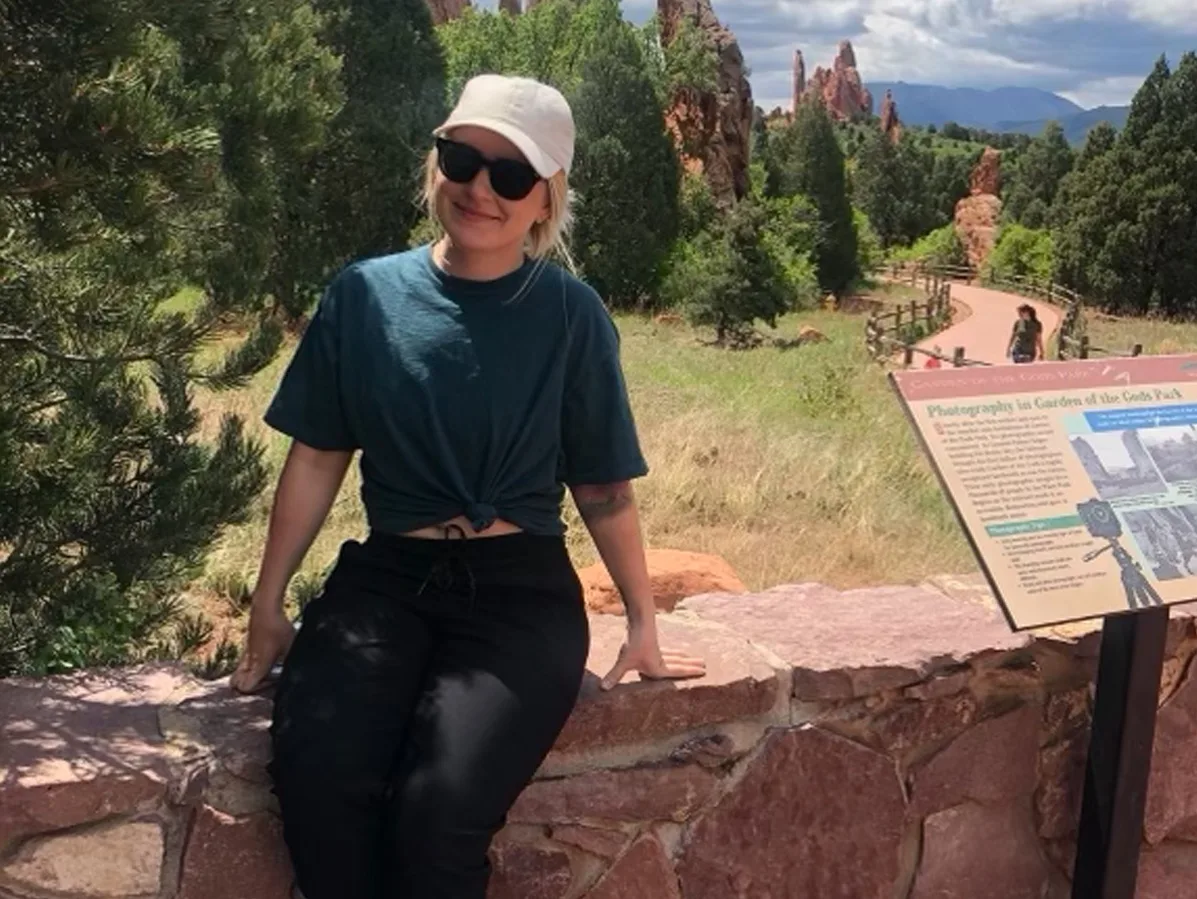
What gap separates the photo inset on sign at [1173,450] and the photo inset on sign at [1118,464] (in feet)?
0.06

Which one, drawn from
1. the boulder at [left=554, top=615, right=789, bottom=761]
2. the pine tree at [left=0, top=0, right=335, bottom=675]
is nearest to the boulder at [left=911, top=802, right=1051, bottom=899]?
the boulder at [left=554, top=615, right=789, bottom=761]

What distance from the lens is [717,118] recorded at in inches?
1388

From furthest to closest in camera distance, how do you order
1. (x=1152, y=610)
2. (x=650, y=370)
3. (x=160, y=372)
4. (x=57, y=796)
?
(x=650, y=370)
(x=160, y=372)
(x=1152, y=610)
(x=57, y=796)

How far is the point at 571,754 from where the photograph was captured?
2092mm

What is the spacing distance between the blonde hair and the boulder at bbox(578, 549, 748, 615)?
9.45 feet

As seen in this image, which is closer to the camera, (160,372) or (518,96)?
(518,96)

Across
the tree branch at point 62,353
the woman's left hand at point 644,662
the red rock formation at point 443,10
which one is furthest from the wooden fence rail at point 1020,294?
the red rock formation at point 443,10

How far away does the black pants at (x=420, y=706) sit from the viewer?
1.79m

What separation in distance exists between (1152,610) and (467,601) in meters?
1.09

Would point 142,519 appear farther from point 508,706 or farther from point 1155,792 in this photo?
point 1155,792

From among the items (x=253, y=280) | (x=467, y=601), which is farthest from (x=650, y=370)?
(x=467, y=601)

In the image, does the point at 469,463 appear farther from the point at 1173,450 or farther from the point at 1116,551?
the point at 1173,450

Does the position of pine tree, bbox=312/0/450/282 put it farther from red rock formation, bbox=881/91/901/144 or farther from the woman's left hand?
red rock formation, bbox=881/91/901/144

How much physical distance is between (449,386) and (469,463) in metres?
0.12
